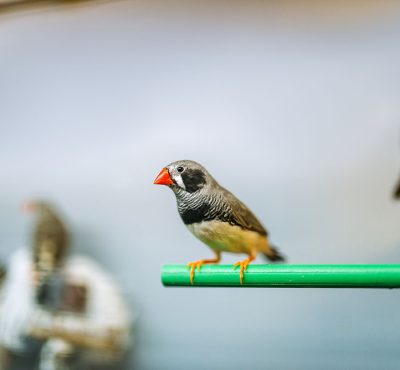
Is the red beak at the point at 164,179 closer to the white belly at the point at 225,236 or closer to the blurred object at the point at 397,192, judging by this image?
the white belly at the point at 225,236

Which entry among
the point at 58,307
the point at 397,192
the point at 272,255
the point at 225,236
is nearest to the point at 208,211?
the point at 225,236

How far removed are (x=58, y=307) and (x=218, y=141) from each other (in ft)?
1.87

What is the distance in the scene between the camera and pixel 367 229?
0.95m

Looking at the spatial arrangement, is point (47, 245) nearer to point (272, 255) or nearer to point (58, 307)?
point (58, 307)

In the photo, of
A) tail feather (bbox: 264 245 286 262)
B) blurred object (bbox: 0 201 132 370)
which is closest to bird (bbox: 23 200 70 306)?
blurred object (bbox: 0 201 132 370)

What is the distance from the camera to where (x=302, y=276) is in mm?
544

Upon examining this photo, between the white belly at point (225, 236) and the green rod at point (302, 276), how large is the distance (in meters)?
0.03

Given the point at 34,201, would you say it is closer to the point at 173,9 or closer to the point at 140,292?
the point at 140,292

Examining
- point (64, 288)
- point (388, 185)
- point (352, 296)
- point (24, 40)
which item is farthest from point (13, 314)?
point (388, 185)

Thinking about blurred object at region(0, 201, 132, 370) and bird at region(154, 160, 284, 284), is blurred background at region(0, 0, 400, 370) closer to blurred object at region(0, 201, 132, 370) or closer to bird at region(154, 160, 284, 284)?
blurred object at region(0, 201, 132, 370)

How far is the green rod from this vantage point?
0.53 meters

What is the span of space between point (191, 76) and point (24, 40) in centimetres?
48

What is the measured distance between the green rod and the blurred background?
0.26 meters

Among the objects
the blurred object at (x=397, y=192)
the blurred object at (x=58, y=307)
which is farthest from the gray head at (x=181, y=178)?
the blurred object at (x=58, y=307)
